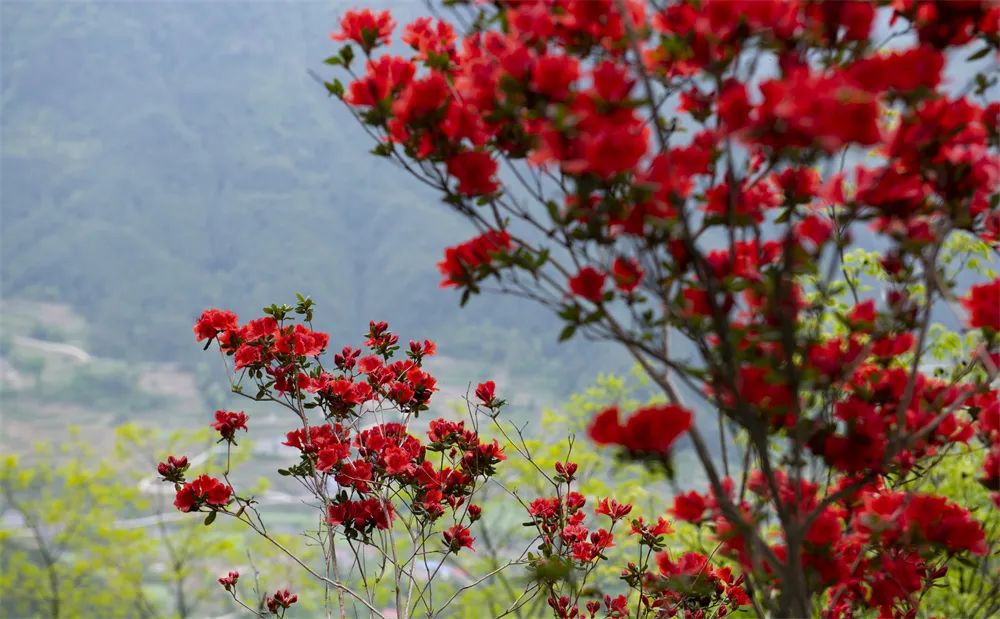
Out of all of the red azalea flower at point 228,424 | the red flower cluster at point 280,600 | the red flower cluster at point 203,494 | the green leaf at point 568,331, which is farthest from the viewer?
the red flower cluster at point 280,600

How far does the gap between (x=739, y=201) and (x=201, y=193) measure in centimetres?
7333

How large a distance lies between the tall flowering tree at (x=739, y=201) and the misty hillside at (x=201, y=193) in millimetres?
53256

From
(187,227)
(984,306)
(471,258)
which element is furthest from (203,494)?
(187,227)

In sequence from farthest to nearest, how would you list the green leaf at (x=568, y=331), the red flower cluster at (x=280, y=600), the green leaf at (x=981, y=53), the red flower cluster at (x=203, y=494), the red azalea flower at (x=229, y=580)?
the red azalea flower at (x=229, y=580), the red flower cluster at (x=280, y=600), the red flower cluster at (x=203, y=494), the green leaf at (x=981, y=53), the green leaf at (x=568, y=331)

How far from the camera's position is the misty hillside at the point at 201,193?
60.4 m

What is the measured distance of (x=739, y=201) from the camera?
1.26m

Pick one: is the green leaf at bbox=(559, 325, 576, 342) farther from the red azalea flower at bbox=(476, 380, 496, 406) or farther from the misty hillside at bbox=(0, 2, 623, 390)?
the misty hillside at bbox=(0, 2, 623, 390)

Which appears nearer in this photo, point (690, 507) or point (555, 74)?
point (555, 74)

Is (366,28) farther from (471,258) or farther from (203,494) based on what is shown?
(203,494)

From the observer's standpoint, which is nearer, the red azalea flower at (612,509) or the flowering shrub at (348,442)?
the flowering shrub at (348,442)

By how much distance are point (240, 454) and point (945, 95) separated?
1241 centimetres

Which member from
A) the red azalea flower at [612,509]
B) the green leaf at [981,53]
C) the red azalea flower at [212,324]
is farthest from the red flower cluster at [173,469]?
the green leaf at [981,53]

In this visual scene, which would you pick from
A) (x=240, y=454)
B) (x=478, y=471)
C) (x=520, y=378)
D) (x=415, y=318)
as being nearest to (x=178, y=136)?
(x=415, y=318)

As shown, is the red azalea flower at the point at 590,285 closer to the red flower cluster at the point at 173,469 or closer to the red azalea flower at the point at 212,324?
the red azalea flower at the point at 212,324
